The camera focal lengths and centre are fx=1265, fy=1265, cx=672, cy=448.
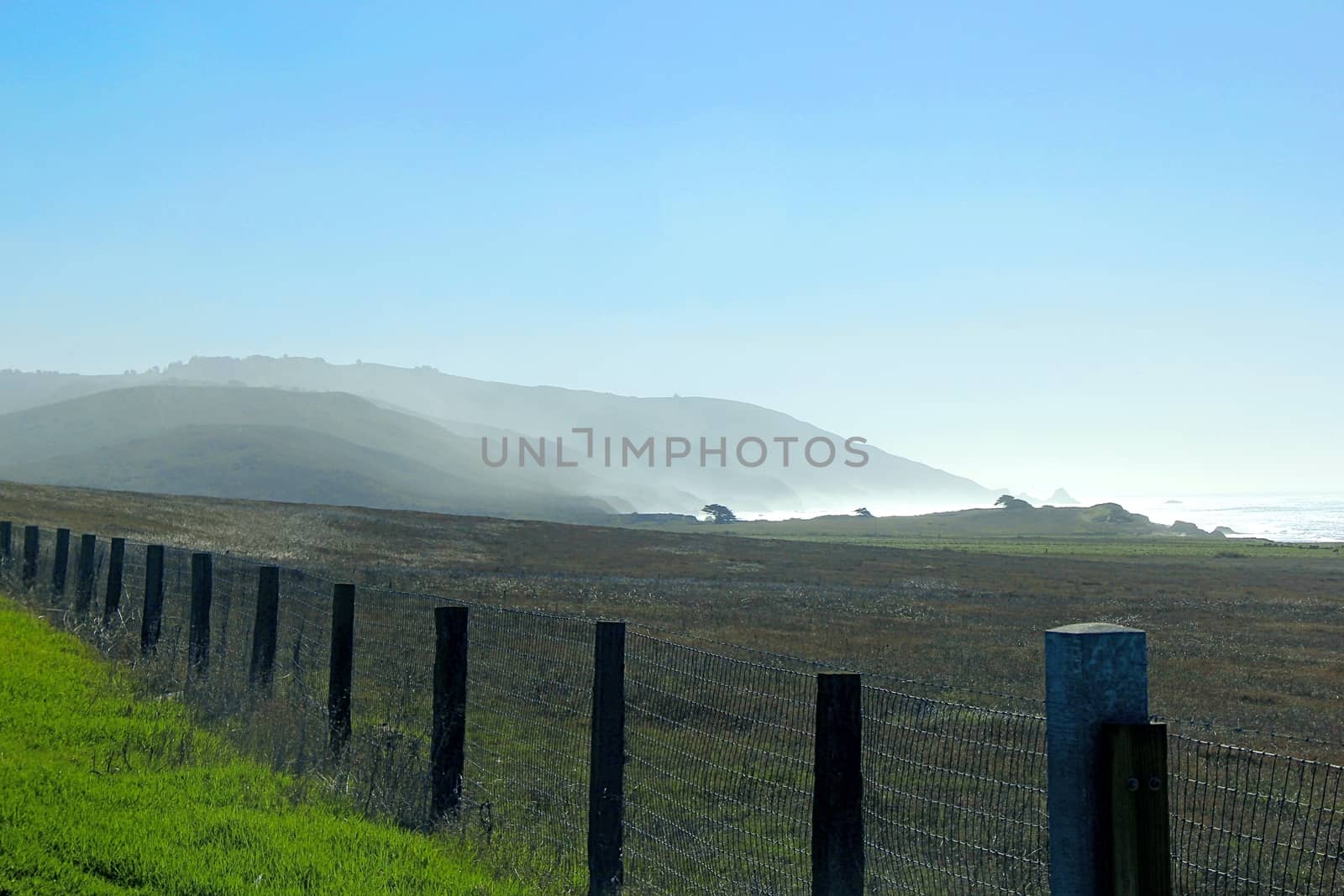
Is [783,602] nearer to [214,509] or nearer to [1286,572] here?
[214,509]

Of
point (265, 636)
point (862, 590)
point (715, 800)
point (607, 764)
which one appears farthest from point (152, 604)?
point (862, 590)

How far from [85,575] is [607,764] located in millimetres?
12904

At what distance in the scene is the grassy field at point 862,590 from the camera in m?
22.3

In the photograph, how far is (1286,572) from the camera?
7212cm

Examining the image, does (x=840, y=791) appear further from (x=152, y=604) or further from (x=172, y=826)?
(x=152, y=604)

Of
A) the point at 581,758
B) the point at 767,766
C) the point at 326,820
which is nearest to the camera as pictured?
the point at 326,820

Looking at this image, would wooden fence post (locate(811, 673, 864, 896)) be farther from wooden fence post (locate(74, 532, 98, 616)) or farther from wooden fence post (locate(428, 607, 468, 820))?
wooden fence post (locate(74, 532, 98, 616))

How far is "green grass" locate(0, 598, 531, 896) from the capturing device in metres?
6.55

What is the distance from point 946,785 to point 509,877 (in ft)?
18.2

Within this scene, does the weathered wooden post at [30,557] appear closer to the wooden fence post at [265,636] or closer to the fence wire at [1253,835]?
the wooden fence post at [265,636]

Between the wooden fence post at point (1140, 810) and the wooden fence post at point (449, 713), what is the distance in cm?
560

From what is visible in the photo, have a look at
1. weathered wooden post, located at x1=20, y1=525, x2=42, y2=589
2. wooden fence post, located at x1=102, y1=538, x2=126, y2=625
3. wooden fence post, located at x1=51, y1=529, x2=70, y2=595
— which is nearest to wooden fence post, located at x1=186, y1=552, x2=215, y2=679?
wooden fence post, located at x1=102, y1=538, x2=126, y2=625

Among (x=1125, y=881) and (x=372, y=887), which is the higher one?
(x=1125, y=881)

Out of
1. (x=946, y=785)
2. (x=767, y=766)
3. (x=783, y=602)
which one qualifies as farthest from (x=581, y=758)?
(x=783, y=602)
